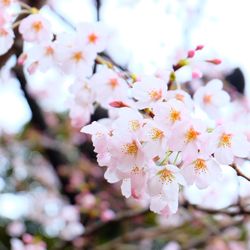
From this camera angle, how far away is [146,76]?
0.97 metres

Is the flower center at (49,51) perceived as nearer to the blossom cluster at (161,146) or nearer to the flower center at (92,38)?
the flower center at (92,38)

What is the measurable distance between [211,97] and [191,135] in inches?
18.1

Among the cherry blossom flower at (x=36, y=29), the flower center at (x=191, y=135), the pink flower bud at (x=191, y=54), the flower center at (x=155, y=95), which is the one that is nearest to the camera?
the flower center at (x=191, y=135)

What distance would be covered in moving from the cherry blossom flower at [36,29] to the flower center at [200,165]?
0.53 meters

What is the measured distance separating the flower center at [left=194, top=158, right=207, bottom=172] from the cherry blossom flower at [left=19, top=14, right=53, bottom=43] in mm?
531

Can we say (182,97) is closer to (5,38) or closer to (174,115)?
(174,115)

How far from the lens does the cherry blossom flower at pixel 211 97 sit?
3.93 feet

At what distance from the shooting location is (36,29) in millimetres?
1136

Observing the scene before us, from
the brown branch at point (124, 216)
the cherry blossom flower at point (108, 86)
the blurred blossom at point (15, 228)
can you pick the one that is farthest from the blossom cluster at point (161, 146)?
the blurred blossom at point (15, 228)

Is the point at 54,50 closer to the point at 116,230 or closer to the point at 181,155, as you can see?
the point at 181,155

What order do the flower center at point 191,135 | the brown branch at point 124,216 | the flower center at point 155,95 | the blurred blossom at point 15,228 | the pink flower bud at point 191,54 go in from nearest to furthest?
the flower center at point 191,135 → the flower center at point 155,95 → the pink flower bud at point 191,54 → the brown branch at point 124,216 → the blurred blossom at point 15,228

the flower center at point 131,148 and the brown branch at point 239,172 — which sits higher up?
the flower center at point 131,148

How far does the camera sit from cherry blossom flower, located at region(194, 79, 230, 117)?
1198mm

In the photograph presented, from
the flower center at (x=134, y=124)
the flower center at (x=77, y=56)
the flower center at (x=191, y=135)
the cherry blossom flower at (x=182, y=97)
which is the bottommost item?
the flower center at (x=77, y=56)
